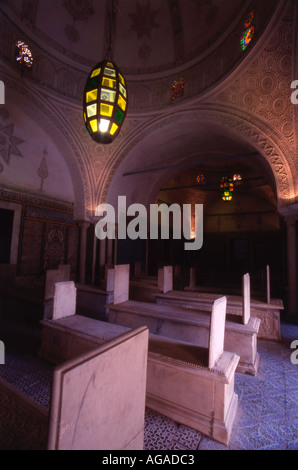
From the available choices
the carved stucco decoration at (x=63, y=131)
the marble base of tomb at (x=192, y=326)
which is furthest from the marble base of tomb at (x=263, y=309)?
the carved stucco decoration at (x=63, y=131)

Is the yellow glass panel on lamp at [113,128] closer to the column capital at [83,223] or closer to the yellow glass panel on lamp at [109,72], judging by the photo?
the yellow glass panel on lamp at [109,72]

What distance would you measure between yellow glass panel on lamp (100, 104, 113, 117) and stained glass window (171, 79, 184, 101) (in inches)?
216

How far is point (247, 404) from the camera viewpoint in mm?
2766

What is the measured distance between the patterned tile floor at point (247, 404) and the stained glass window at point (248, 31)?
7710 mm

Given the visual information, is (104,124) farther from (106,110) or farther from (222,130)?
(222,130)

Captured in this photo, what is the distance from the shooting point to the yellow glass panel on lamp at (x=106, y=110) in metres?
3.47

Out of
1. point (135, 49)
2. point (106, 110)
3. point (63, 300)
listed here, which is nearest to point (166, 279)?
point (63, 300)

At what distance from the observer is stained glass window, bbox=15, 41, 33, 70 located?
21.6ft

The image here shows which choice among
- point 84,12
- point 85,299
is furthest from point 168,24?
point 85,299

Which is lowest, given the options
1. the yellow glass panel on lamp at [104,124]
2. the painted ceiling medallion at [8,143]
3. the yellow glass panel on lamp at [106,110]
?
the yellow glass panel on lamp at [104,124]

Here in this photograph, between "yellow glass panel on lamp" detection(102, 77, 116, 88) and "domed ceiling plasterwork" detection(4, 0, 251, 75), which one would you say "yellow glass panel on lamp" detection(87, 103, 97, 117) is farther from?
"domed ceiling plasterwork" detection(4, 0, 251, 75)

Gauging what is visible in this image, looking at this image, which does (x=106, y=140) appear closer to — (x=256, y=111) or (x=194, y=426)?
(x=194, y=426)

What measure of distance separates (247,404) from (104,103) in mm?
4630

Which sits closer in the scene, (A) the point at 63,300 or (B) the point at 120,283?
(A) the point at 63,300
